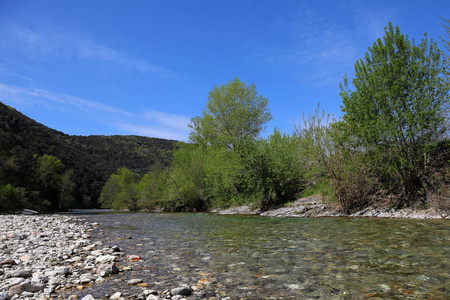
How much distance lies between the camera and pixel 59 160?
222ft

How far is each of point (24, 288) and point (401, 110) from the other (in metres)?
18.3

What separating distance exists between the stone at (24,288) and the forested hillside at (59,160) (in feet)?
104

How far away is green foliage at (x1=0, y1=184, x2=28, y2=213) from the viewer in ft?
94.0

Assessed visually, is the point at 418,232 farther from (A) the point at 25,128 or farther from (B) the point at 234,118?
(A) the point at 25,128

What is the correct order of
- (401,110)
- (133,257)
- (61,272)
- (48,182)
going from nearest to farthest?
(61,272) < (133,257) < (401,110) < (48,182)

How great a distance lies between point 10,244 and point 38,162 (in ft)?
206

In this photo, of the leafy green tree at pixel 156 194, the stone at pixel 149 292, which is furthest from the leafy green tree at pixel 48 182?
the stone at pixel 149 292

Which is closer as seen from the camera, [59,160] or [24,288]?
[24,288]

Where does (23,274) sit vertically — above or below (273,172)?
below

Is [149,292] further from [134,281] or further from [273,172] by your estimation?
[273,172]

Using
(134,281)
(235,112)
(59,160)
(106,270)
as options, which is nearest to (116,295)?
(134,281)

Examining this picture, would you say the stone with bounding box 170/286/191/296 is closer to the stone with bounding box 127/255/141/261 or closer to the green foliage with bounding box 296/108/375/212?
the stone with bounding box 127/255/141/261

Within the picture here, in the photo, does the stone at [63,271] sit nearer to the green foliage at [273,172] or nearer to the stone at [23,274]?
the stone at [23,274]

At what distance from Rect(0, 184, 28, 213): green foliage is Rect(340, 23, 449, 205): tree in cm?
3438
